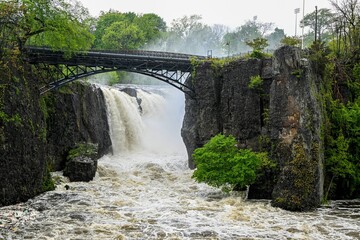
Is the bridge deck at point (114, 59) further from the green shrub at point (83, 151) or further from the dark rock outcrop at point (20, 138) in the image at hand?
the green shrub at point (83, 151)

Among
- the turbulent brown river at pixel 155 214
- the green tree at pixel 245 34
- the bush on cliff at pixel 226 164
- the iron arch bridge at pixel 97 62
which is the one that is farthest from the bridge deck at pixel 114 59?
the green tree at pixel 245 34

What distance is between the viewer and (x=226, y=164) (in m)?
18.6

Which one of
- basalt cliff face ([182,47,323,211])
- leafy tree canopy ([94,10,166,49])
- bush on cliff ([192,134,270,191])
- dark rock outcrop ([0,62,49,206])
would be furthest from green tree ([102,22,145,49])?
bush on cliff ([192,134,270,191])

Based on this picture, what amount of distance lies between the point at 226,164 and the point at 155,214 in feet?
14.9

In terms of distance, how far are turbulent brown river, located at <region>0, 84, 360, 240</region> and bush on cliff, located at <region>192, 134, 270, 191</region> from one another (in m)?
1.08

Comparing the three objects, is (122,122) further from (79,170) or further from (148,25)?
(148,25)

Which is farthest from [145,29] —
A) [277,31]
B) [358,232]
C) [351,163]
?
[358,232]

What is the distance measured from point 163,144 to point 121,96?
6.27m

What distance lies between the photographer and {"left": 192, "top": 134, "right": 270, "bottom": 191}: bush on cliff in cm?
1802

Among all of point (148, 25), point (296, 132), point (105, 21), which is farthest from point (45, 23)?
point (148, 25)

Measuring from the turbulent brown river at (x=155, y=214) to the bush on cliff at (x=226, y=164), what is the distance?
108 cm

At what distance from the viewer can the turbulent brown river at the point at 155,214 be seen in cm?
A: 1326

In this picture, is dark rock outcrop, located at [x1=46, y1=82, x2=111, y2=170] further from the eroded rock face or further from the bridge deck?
the eroded rock face

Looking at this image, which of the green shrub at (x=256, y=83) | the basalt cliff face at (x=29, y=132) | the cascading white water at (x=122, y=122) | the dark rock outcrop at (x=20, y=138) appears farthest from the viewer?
the cascading white water at (x=122, y=122)
